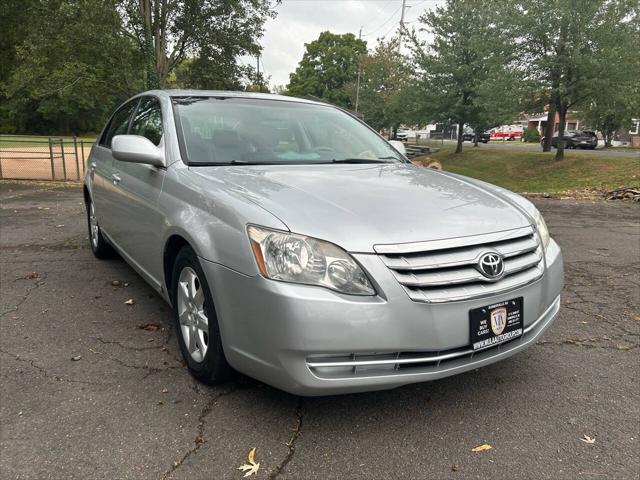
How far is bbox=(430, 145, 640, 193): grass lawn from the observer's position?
16.6m

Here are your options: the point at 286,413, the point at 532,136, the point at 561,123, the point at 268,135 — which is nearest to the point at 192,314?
the point at 286,413

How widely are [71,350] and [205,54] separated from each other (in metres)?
16.1

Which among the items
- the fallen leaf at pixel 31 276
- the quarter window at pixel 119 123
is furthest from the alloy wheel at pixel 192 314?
→ the fallen leaf at pixel 31 276

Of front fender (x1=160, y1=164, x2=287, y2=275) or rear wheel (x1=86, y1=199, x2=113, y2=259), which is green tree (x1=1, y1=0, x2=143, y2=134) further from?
front fender (x1=160, y1=164, x2=287, y2=275)

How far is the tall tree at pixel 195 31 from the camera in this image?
15.7 meters

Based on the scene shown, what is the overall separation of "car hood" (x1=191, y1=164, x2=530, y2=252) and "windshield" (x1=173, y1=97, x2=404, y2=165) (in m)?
0.23

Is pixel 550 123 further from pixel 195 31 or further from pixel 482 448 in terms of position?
pixel 482 448

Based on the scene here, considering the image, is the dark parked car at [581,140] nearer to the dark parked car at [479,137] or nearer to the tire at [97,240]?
the dark parked car at [479,137]

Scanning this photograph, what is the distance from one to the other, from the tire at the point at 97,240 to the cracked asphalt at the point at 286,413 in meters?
1.26

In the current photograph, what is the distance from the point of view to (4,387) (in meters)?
2.67

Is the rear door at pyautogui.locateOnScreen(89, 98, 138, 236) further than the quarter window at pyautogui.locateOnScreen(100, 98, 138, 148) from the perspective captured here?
No

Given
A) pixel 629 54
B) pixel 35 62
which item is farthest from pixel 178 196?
pixel 629 54

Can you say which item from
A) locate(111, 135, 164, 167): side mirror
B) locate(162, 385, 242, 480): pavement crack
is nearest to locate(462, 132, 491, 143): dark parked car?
locate(111, 135, 164, 167): side mirror

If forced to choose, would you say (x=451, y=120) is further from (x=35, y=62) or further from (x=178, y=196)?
(x=178, y=196)
